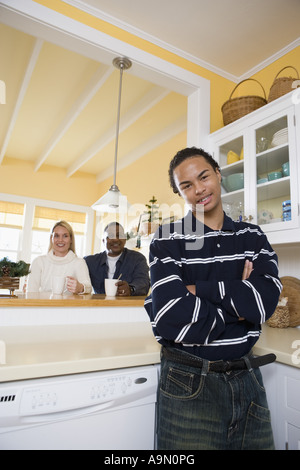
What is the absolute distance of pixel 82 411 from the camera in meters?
0.96

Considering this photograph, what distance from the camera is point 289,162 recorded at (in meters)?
1.68

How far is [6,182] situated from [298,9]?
→ 4757 millimetres

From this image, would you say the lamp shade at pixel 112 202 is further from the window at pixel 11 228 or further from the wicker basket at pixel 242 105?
the window at pixel 11 228

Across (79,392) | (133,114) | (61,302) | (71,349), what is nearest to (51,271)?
(61,302)

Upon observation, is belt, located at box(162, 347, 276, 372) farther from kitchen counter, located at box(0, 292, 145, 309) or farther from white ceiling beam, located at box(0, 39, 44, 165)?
white ceiling beam, located at box(0, 39, 44, 165)

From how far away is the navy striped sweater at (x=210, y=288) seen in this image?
2.93 ft

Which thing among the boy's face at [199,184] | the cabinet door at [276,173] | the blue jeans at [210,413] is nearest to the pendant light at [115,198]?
the cabinet door at [276,173]

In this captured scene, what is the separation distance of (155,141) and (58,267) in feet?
8.05

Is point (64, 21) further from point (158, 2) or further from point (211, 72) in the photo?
point (211, 72)

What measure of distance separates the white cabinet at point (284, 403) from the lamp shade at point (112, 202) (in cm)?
151

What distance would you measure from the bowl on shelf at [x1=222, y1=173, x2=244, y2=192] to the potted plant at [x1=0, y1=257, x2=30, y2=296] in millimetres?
1346

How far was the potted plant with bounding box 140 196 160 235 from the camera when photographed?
3.48m

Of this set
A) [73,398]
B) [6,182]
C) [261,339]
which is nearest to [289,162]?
[261,339]

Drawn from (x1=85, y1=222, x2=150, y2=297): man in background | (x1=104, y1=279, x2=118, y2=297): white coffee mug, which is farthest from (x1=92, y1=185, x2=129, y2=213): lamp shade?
(x1=104, y1=279, x2=118, y2=297): white coffee mug
